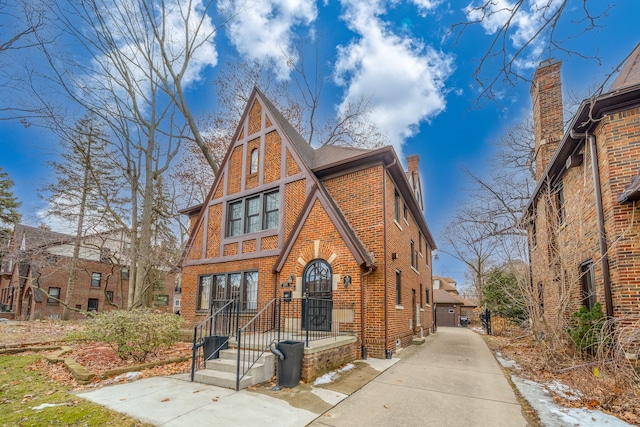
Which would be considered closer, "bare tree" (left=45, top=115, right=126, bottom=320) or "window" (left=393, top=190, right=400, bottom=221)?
Result: "window" (left=393, top=190, right=400, bottom=221)

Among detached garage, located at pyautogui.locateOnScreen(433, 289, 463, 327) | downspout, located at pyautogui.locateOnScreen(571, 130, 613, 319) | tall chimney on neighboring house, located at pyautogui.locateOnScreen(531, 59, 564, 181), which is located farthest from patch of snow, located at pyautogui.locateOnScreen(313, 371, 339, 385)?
detached garage, located at pyautogui.locateOnScreen(433, 289, 463, 327)

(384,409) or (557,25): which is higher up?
(557,25)

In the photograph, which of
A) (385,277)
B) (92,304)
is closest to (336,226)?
(385,277)

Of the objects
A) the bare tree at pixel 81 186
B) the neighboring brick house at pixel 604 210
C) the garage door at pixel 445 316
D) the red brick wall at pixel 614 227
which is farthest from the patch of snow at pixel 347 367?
the garage door at pixel 445 316

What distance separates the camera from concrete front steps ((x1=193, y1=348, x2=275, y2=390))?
6.10 meters

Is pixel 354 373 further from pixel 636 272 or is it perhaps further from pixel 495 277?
pixel 495 277

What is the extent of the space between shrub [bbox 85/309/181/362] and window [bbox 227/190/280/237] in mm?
4836

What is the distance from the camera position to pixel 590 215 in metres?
8.23

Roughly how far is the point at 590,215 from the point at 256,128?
11359 millimetres

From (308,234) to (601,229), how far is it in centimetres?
737

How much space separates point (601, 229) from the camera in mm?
7441

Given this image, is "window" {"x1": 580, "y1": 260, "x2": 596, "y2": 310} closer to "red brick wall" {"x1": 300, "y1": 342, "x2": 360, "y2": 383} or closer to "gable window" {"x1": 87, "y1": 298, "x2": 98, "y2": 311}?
"red brick wall" {"x1": 300, "y1": 342, "x2": 360, "y2": 383}

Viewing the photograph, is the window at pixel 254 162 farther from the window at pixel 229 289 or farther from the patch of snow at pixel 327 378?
the patch of snow at pixel 327 378

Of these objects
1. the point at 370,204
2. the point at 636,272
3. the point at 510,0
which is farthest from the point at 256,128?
the point at 636,272
